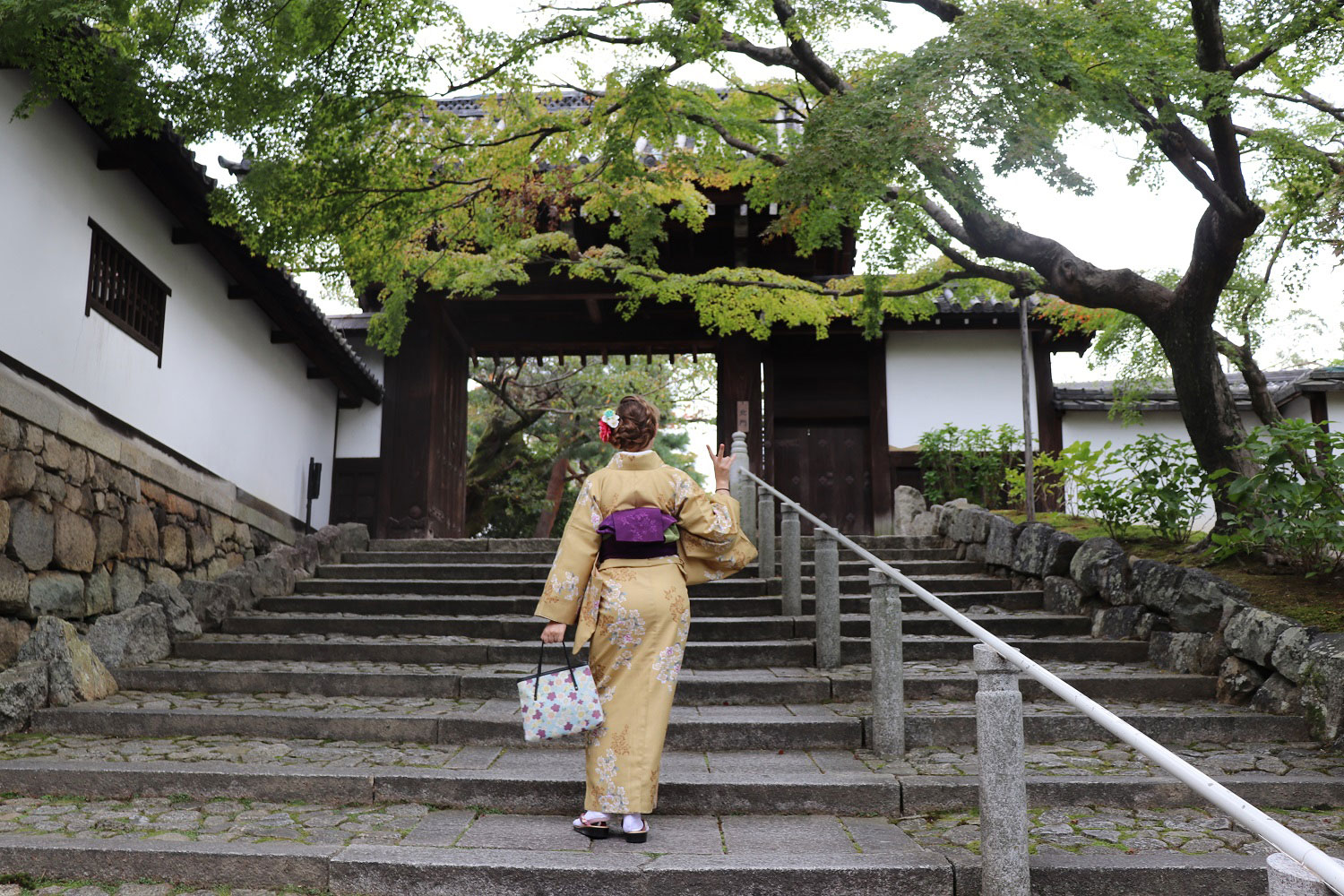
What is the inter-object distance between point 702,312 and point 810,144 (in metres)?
4.27

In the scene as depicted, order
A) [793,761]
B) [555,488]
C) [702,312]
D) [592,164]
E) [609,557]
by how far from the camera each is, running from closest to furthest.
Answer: [609,557] → [793,761] → [592,164] → [702,312] → [555,488]

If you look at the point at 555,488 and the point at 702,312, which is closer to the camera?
the point at 702,312

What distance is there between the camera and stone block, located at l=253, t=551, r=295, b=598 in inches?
347

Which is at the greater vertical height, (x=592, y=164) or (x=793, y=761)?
(x=592, y=164)

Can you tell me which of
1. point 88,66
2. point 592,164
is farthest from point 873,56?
point 88,66

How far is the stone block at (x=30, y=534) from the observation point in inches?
256

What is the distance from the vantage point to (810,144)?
6391mm

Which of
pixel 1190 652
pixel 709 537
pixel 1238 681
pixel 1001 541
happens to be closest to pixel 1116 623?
pixel 1190 652

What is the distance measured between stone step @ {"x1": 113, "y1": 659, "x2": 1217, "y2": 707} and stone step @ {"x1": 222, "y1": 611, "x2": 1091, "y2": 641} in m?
0.68

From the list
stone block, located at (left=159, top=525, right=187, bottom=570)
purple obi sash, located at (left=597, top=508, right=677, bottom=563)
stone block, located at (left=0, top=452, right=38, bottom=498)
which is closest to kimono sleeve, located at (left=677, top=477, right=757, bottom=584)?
purple obi sash, located at (left=597, top=508, right=677, bottom=563)

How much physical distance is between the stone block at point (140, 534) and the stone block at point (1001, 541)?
24.1 ft

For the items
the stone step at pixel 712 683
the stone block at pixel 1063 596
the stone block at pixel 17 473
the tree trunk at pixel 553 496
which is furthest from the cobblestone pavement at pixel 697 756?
the tree trunk at pixel 553 496

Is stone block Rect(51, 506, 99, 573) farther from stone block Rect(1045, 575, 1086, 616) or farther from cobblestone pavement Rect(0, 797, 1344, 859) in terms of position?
stone block Rect(1045, 575, 1086, 616)

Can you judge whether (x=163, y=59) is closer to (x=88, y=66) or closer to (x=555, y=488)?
(x=88, y=66)
